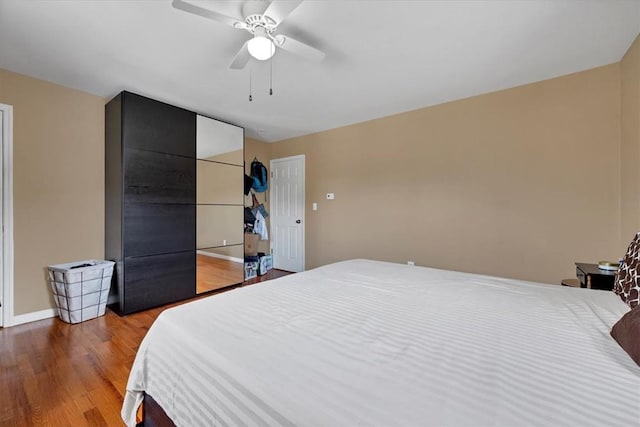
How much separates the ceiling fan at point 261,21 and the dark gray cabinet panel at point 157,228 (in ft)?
6.51

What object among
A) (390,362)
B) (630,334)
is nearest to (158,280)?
(390,362)

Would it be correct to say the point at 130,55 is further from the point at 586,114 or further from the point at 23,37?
the point at 586,114

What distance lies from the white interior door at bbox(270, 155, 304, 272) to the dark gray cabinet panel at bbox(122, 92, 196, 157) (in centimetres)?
180

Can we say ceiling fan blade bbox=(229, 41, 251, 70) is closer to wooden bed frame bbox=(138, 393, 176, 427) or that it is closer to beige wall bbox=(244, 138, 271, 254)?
wooden bed frame bbox=(138, 393, 176, 427)

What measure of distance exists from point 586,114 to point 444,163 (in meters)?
1.27

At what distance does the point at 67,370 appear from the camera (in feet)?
6.11

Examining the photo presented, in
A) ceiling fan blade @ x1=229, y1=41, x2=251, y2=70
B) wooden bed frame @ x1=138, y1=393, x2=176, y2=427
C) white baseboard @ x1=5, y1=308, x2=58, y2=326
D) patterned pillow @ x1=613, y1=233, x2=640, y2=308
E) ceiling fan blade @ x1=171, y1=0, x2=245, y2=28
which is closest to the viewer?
wooden bed frame @ x1=138, y1=393, x2=176, y2=427

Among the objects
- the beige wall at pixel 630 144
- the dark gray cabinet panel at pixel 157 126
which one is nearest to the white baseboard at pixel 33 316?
the dark gray cabinet panel at pixel 157 126

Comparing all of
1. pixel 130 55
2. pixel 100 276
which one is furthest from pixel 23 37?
pixel 100 276

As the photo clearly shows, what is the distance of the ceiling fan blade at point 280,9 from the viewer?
4.74ft

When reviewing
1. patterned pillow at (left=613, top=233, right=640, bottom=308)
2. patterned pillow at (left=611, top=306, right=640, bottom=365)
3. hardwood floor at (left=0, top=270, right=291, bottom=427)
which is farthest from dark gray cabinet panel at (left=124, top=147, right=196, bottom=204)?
patterned pillow at (left=613, top=233, right=640, bottom=308)

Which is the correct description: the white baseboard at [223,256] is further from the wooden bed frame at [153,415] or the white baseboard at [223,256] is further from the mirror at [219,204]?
the wooden bed frame at [153,415]

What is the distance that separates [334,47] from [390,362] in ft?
7.28

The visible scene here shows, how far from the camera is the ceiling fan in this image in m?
1.47
